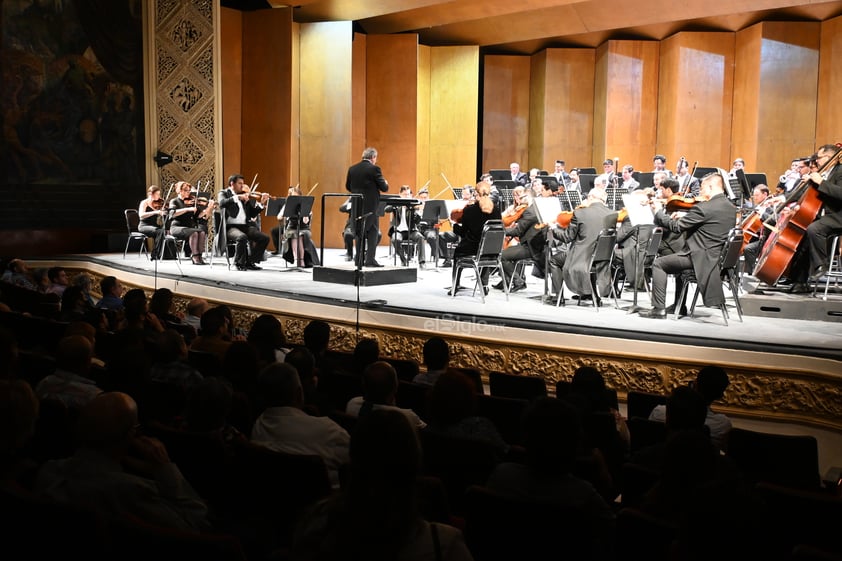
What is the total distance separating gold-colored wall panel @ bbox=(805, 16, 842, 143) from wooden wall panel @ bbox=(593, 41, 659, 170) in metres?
2.83

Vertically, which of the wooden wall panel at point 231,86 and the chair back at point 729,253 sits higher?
the wooden wall panel at point 231,86

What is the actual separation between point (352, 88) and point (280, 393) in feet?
40.7

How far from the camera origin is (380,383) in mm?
3121

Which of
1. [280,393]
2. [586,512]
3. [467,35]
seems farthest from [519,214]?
[467,35]

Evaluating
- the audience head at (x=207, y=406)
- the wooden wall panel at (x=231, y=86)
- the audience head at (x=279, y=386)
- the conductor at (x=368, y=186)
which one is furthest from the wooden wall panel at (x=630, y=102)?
the audience head at (x=207, y=406)

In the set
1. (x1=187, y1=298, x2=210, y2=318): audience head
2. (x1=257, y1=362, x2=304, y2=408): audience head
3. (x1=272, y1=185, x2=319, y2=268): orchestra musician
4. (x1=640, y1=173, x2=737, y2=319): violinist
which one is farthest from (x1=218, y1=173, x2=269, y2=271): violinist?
(x1=257, y1=362, x2=304, y2=408): audience head

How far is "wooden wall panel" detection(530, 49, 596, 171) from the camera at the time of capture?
15.4 meters

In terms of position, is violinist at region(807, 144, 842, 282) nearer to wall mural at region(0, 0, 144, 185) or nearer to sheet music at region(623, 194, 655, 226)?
sheet music at region(623, 194, 655, 226)

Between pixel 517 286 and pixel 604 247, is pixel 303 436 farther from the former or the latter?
pixel 517 286

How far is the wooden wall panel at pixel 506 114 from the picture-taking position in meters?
16.0

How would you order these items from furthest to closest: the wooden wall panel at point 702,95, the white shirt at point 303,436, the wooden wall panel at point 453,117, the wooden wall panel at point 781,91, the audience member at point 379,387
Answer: the wooden wall panel at point 453,117 < the wooden wall panel at point 702,95 < the wooden wall panel at point 781,91 < the audience member at point 379,387 < the white shirt at point 303,436

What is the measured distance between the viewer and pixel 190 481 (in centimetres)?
256

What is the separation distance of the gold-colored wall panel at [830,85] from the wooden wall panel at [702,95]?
1471 mm

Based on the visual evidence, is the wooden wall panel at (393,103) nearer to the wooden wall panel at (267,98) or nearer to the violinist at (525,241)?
the wooden wall panel at (267,98)
